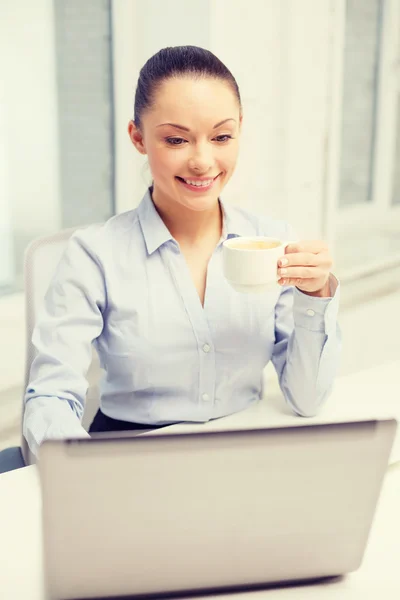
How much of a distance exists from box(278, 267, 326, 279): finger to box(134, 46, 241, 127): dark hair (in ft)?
1.19

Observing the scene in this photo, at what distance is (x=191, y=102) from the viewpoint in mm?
1141

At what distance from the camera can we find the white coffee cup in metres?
1.00

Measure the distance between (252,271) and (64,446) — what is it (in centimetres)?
52

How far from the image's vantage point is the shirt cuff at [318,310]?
1.15 metres

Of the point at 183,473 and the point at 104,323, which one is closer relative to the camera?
the point at 183,473

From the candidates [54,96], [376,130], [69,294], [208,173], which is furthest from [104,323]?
[376,130]

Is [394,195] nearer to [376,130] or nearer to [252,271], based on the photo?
[376,130]

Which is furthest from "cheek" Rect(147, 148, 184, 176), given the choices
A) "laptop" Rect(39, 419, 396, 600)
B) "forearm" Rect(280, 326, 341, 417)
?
"laptop" Rect(39, 419, 396, 600)

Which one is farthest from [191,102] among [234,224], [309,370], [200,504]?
[200,504]

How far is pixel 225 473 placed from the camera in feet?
1.94

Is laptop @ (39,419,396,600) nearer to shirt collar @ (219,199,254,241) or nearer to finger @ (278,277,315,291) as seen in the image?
finger @ (278,277,315,291)

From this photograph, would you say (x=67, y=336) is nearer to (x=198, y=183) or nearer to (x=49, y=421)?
(x=49, y=421)

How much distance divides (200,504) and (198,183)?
686mm

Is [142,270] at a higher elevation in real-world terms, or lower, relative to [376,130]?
lower
